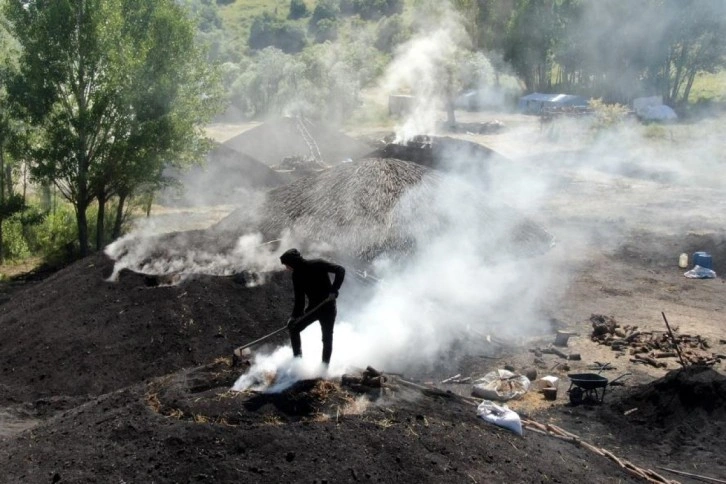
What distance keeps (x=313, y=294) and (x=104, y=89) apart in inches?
488

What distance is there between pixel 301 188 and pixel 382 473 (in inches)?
522

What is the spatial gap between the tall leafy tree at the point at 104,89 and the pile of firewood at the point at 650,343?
12007 mm

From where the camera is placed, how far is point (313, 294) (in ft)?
26.6

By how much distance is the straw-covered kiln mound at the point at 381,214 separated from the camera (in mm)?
16219

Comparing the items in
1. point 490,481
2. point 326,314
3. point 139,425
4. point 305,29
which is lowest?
point 490,481

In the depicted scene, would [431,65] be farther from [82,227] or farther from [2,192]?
[2,192]

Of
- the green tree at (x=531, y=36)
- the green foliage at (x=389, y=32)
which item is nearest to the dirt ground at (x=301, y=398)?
the green tree at (x=531, y=36)

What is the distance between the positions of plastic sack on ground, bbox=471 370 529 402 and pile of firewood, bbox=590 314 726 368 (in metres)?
2.35

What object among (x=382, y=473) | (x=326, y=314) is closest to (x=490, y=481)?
(x=382, y=473)

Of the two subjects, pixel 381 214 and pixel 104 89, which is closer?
pixel 381 214

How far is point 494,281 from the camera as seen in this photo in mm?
15938

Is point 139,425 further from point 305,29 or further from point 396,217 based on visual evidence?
point 305,29

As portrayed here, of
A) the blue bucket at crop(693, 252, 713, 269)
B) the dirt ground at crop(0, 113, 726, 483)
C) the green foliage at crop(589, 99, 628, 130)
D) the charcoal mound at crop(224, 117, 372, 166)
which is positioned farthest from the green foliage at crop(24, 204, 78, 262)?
the green foliage at crop(589, 99, 628, 130)

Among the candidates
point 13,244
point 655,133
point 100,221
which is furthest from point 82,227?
point 655,133
